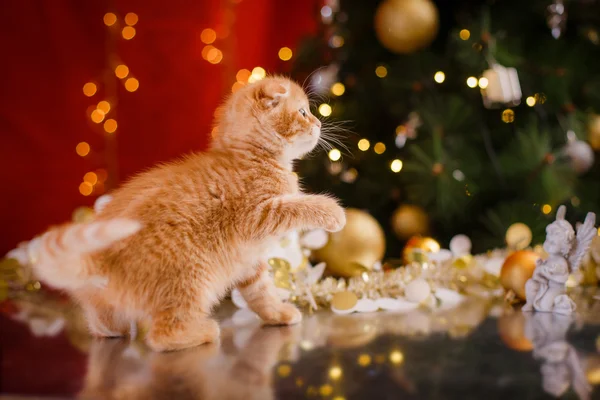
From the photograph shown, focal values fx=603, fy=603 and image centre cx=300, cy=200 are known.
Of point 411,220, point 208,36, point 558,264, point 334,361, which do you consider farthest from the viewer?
point 208,36

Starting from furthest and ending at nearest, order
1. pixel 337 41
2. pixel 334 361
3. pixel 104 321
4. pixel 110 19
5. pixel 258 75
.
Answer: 1. pixel 110 19
2. pixel 258 75
3. pixel 337 41
4. pixel 104 321
5. pixel 334 361

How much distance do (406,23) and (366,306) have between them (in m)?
0.72

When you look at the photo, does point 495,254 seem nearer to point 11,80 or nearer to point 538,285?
point 538,285

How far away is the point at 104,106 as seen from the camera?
2.23 meters

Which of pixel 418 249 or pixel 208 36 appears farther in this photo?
pixel 208 36

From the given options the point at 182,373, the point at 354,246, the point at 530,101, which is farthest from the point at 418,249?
the point at 182,373

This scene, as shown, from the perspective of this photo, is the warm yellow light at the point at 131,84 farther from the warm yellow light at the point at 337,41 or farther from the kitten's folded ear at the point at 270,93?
the kitten's folded ear at the point at 270,93

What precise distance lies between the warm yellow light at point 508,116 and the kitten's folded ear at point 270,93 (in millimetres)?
795

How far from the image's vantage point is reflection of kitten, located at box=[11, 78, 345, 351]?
814 mm

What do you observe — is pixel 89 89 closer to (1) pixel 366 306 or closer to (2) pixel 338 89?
(2) pixel 338 89

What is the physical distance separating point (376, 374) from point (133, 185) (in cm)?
44

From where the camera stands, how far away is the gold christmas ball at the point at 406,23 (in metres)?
1.45

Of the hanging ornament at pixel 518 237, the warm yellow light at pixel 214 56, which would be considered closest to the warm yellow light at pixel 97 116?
the warm yellow light at pixel 214 56

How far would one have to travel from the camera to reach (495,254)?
134 cm
